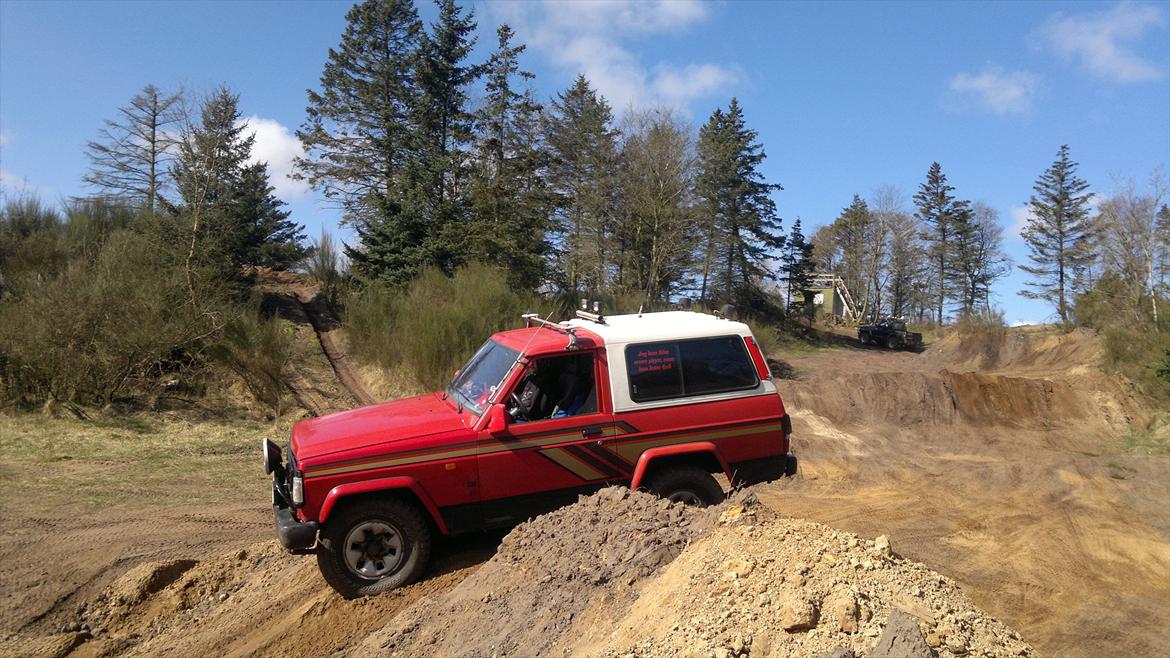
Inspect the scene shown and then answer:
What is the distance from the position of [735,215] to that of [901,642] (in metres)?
42.1

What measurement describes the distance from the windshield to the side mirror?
254 millimetres

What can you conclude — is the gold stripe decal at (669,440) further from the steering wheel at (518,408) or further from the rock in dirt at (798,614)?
the rock in dirt at (798,614)

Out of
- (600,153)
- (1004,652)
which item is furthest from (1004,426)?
(600,153)

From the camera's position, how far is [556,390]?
630 cm

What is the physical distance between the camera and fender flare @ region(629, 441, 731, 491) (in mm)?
6157

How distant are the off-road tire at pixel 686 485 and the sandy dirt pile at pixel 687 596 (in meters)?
0.80

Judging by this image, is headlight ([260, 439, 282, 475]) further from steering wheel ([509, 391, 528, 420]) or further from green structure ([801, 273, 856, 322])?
green structure ([801, 273, 856, 322])

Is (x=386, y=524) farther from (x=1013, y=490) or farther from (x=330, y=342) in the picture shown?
(x=330, y=342)

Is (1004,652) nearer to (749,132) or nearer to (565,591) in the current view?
(565,591)

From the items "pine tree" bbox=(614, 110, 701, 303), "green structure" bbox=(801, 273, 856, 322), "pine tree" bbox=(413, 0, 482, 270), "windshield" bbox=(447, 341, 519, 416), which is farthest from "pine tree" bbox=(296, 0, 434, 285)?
"green structure" bbox=(801, 273, 856, 322)

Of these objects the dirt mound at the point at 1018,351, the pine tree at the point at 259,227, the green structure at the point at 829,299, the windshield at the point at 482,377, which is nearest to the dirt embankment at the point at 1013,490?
the windshield at the point at 482,377

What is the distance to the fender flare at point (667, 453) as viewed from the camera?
20.2ft

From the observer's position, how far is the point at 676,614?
157 inches

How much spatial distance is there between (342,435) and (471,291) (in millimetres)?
14300
